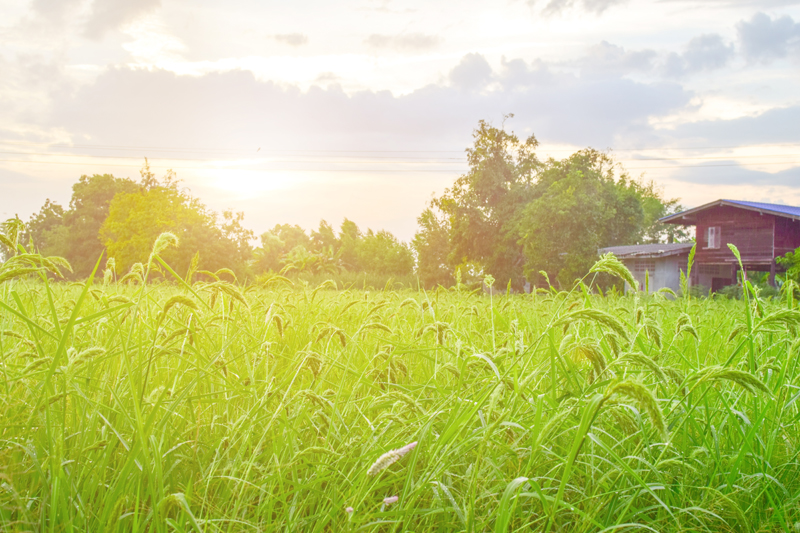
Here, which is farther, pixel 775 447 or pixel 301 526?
pixel 775 447

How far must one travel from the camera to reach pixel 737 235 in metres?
35.1

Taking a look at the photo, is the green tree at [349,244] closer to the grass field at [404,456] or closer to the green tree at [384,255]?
the green tree at [384,255]

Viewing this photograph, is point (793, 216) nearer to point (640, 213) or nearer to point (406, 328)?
point (640, 213)

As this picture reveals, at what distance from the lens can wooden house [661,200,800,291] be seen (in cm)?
3331

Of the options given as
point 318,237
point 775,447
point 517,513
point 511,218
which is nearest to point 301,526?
point 517,513

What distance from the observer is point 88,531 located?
4.05 feet

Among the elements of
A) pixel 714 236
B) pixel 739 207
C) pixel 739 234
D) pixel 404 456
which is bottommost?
pixel 714 236

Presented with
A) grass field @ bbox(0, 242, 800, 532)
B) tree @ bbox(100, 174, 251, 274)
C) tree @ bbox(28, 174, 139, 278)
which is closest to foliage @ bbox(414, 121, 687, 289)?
tree @ bbox(100, 174, 251, 274)

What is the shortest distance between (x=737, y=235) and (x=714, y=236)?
145 centimetres

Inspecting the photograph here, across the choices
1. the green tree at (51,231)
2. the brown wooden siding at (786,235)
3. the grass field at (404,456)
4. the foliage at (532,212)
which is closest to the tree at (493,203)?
the foliage at (532,212)

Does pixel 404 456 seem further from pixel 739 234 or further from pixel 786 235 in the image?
pixel 786 235

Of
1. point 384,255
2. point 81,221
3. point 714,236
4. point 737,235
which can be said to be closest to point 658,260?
point 714,236

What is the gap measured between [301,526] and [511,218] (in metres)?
38.5

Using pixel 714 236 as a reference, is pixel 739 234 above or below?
above
